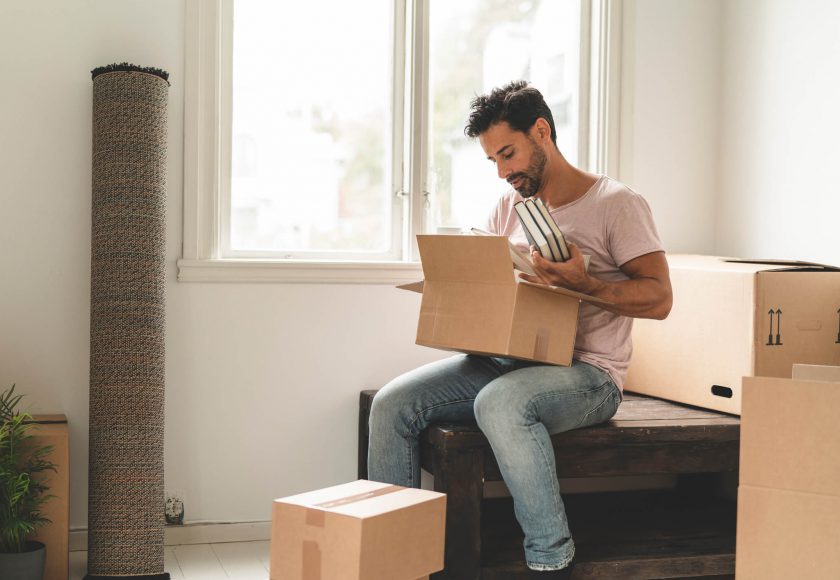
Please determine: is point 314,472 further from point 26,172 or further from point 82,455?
point 26,172

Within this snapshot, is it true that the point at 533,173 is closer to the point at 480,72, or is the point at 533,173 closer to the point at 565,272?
the point at 565,272

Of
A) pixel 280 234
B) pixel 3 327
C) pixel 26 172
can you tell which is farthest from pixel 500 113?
pixel 3 327

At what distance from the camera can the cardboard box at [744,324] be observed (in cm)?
230

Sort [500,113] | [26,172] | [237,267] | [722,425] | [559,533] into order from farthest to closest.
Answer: [237,267] → [26,172] → [722,425] → [500,113] → [559,533]

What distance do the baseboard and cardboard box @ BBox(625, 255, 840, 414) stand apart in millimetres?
1258

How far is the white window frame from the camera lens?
260cm

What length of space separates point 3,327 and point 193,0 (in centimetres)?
104

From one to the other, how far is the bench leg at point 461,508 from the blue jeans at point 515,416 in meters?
0.10

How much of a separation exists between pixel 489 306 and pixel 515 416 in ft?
0.81

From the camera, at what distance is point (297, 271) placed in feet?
8.81

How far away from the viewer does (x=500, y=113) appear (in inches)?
85.3

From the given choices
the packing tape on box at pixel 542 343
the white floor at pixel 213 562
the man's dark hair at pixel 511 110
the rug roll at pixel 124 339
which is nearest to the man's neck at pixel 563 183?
the man's dark hair at pixel 511 110

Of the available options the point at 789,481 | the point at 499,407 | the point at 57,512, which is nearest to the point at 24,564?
the point at 57,512

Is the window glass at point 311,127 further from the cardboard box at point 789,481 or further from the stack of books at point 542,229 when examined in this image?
the cardboard box at point 789,481
